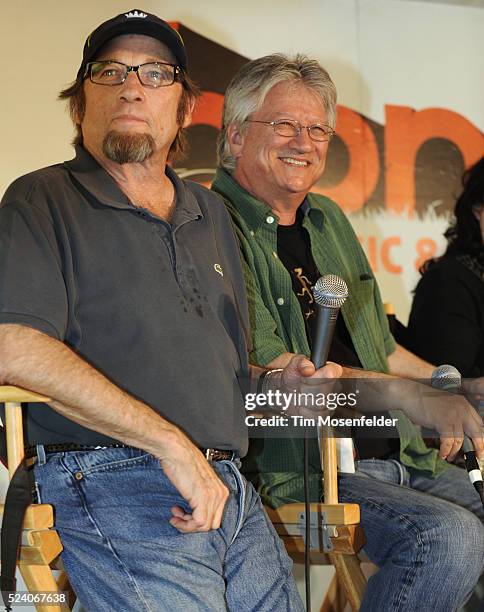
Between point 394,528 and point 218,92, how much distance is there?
1.64 metres

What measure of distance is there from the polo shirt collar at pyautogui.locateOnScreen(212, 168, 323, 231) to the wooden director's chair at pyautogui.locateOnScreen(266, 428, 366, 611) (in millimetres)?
542

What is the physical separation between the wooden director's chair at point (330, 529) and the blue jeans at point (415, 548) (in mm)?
56

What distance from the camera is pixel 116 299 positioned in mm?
1610

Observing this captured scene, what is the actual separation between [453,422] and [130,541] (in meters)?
0.67

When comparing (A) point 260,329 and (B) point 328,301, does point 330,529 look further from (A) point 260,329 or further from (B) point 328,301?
(B) point 328,301

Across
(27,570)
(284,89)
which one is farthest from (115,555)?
(284,89)

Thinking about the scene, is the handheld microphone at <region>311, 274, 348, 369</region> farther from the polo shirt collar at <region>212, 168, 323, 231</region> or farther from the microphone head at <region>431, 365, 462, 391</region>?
the polo shirt collar at <region>212, 168, 323, 231</region>

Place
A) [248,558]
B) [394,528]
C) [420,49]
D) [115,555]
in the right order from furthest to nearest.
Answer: [420,49] < [394,528] < [248,558] < [115,555]

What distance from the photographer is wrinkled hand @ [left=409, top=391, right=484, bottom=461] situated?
6.02ft

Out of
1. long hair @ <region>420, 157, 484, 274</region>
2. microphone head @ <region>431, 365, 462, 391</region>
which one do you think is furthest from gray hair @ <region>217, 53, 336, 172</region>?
microphone head @ <region>431, 365, 462, 391</region>

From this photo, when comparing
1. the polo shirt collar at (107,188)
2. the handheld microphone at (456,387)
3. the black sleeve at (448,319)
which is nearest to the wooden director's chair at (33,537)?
the polo shirt collar at (107,188)

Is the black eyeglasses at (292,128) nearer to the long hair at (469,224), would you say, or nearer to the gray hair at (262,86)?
the gray hair at (262,86)

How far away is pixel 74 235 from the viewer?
63.6 inches

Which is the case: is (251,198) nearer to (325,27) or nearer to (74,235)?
(74,235)
